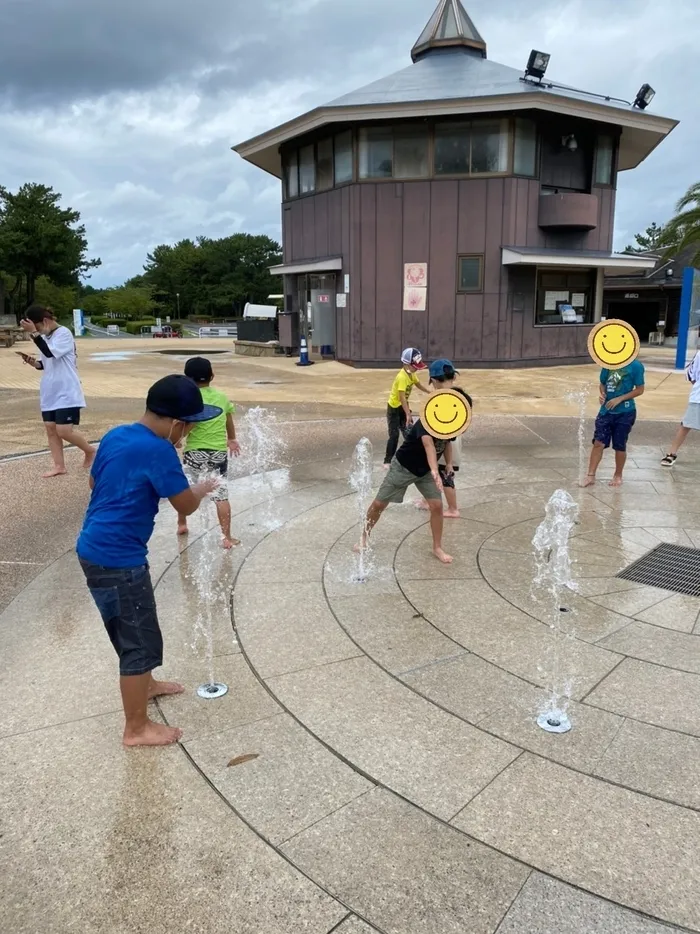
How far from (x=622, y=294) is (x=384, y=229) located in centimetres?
1907

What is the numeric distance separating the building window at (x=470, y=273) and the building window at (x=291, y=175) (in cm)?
681

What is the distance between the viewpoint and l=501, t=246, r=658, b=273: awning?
20.0 m

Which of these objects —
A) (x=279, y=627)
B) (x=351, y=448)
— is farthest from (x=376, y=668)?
(x=351, y=448)

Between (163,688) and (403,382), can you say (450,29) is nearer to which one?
(403,382)

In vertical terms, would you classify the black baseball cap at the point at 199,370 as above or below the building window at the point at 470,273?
below

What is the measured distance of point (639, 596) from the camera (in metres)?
4.71

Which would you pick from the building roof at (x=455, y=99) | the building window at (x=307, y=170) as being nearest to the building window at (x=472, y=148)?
the building roof at (x=455, y=99)

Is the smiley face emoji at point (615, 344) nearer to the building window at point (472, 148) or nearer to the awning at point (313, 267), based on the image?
the building window at point (472, 148)

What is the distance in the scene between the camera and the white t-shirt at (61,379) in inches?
294

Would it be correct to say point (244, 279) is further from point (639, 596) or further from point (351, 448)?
point (639, 596)

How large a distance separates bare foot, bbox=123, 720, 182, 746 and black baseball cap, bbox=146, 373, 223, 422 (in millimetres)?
1389

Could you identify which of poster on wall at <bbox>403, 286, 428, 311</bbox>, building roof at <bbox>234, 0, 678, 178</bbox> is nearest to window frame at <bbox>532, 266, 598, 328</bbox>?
poster on wall at <bbox>403, 286, 428, 311</bbox>

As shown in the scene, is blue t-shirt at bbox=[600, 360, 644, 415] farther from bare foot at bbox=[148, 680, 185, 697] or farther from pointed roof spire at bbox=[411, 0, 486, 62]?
pointed roof spire at bbox=[411, 0, 486, 62]

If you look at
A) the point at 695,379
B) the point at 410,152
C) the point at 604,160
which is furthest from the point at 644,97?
the point at 695,379
